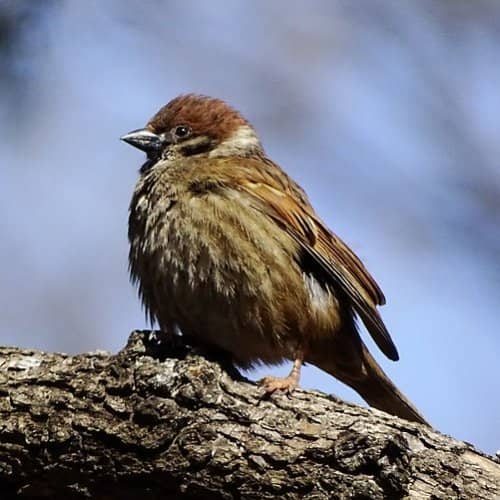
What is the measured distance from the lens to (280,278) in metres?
4.54

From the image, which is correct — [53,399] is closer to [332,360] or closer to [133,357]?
[133,357]

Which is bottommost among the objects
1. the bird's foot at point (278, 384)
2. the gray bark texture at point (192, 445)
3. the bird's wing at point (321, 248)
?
the gray bark texture at point (192, 445)

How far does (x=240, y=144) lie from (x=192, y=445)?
2331 millimetres

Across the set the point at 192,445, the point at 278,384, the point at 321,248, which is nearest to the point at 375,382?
the point at 321,248

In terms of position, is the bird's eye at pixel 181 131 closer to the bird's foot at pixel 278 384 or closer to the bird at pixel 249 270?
the bird at pixel 249 270

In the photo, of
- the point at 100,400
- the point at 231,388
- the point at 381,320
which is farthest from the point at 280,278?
the point at 100,400

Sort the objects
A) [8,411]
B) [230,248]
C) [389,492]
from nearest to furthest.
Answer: [389,492]
[8,411]
[230,248]

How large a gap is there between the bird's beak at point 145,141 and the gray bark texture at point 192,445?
6.26 ft

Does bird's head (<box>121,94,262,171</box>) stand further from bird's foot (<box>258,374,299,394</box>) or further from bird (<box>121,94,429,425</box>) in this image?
bird's foot (<box>258,374,299,394</box>)

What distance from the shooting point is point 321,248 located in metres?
4.91

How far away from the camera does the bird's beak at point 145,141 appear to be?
208 inches

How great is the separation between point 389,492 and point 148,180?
84.4 inches

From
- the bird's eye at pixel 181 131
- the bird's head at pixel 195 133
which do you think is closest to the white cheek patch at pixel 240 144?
the bird's head at pixel 195 133

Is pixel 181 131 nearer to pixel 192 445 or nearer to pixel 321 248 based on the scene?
pixel 321 248
